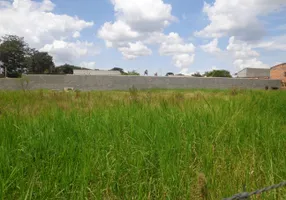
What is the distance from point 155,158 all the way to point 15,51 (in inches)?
2163

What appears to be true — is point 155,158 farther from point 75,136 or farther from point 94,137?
point 75,136

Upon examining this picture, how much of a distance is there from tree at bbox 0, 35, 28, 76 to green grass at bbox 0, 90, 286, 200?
5244 cm

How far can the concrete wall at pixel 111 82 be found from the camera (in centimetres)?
1933

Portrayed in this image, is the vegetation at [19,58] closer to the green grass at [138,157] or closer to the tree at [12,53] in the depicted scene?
the tree at [12,53]

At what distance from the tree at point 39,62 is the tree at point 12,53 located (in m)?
1.57

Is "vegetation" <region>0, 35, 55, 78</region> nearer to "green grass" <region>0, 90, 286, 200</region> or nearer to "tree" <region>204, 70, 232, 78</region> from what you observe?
"tree" <region>204, 70, 232, 78</region>

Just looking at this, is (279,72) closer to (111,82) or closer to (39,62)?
(111,82)

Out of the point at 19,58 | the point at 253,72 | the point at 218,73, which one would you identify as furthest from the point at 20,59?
the point at 253,72

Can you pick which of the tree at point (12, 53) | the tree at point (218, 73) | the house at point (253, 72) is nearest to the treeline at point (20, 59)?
the tree at point (12, 53)

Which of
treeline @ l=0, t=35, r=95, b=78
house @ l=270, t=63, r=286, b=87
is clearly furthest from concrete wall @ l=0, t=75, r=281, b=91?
treeline @ l=0, t=35, r=95, b=78

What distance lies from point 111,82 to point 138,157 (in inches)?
760

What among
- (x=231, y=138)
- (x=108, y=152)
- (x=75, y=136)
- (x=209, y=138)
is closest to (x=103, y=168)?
(x=108, y=152)

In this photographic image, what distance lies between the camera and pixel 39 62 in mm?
53438

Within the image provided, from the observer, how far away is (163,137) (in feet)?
8.87
